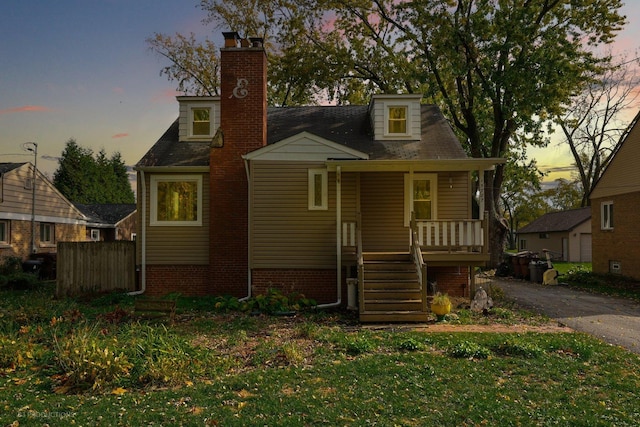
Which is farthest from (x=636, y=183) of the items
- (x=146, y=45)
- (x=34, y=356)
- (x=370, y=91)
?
(x=146, y=45)

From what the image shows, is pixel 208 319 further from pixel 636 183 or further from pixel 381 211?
pixel 636 183

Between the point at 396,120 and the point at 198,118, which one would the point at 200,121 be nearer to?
the point at 198,118

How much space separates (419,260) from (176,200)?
24.1 feet

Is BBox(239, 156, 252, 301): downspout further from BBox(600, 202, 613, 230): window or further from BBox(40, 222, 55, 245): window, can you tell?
BBox(600, 202, 613, 230): window

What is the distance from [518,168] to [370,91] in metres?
9.52

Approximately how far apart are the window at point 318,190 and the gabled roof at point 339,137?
108 cm

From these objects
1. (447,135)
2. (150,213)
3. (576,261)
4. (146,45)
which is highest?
(146,45)

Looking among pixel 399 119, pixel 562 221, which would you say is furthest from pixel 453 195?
pixel 562 221

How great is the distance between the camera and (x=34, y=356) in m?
6.89

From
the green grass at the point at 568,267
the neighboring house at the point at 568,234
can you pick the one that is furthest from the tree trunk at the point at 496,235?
the neighboring house at the point at 568,234

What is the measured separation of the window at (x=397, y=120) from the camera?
1445cm

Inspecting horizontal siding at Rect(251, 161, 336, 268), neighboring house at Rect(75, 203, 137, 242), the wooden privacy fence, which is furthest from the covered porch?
neighboring house at Rect(75, 203, 137, 242)

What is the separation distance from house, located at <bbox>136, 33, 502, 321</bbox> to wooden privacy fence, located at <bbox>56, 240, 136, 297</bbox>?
763mm

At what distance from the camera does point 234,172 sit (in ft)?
43.5
